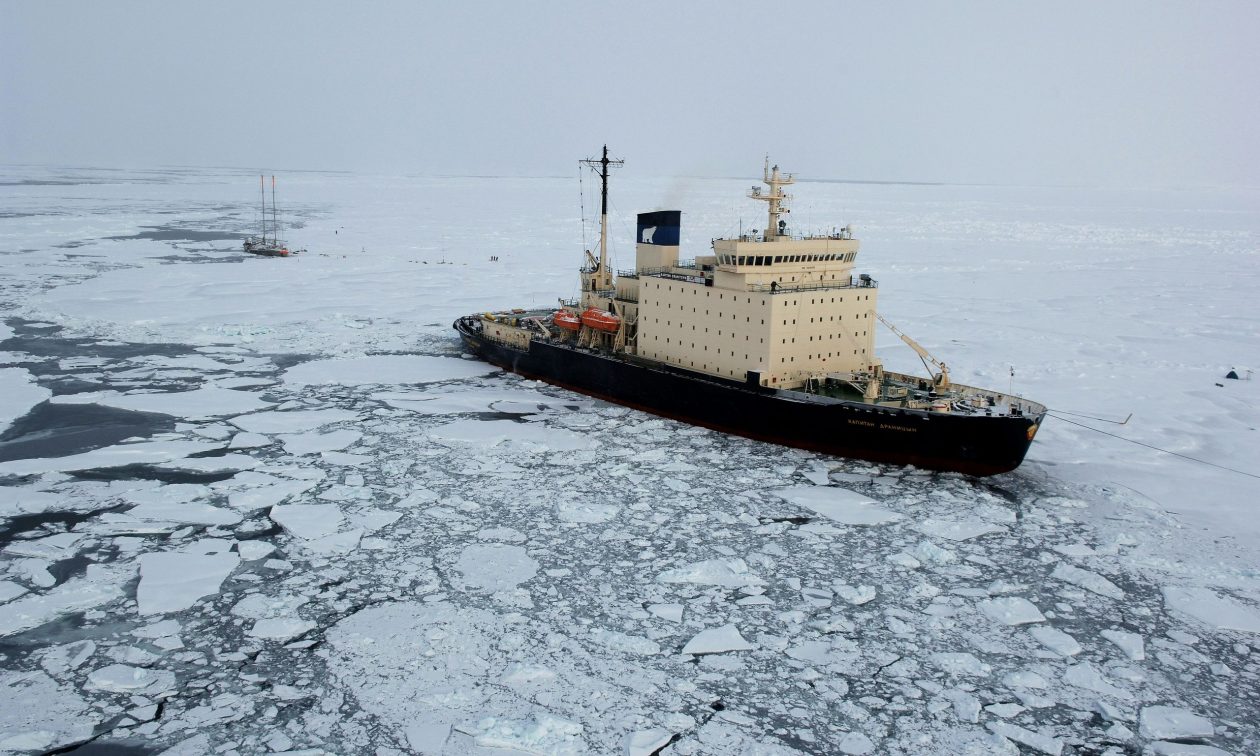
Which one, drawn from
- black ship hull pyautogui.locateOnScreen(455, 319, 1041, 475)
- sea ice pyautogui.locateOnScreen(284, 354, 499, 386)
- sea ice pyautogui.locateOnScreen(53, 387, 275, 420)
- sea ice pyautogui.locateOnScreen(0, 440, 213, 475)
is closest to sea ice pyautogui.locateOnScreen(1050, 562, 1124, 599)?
black ship hull pyautogui.locateOnScreen(455, 319, 1041, 475)

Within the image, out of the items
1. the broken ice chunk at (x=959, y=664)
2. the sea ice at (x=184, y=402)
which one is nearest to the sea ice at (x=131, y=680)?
the broken ice chunk at (x=959, y=664)

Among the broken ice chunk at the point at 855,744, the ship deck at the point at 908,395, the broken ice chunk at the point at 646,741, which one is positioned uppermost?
the ship deck at the point at 908,395

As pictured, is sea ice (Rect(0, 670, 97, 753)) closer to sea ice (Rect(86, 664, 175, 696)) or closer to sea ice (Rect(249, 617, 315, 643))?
sea ice (Rect(86, 664, 175, 696))

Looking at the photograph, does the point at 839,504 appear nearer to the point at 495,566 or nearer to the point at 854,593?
the point at 854,593

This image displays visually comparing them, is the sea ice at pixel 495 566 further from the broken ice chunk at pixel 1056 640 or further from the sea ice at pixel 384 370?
the sea ice at pixel 384 370

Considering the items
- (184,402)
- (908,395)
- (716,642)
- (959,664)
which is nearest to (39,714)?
(716,642)
